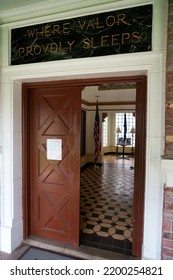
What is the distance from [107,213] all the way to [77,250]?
1193mm

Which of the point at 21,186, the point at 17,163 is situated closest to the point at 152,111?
the point at 17,163

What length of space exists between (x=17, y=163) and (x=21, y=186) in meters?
0.34

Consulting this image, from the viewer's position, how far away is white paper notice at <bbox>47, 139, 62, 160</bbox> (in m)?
2.43

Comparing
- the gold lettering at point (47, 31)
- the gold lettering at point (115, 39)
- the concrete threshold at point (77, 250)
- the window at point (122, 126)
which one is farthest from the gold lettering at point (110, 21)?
the window at point (122, 126)

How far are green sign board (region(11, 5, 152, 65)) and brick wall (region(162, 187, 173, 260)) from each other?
1.37m

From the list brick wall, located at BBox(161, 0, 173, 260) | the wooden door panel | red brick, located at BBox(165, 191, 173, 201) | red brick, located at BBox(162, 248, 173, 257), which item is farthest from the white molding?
red brick, located at BBox(162, 248, 173, 257)

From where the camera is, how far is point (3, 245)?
2.36 meters

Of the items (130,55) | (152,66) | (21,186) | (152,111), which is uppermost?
(130,55)

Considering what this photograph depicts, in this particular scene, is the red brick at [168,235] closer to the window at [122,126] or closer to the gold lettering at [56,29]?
the gold lettering at [56,29]

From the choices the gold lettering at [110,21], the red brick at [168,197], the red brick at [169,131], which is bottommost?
the red brick at [168,197]

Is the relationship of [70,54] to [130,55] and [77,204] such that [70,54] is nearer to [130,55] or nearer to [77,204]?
[130,55]

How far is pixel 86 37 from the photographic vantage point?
1.97 meters

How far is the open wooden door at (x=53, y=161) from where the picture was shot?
2.37 metres

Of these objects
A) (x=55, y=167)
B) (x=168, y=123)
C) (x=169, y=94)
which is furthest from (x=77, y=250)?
(x=169, y=94)
